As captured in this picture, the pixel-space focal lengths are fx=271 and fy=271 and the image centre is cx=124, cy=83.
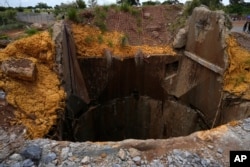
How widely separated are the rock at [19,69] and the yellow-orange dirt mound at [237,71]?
4.19m

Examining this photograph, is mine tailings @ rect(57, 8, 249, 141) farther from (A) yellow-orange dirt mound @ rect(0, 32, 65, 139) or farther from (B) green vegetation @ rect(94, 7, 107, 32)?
(B) green vegetation @ rect(94, 7, 107, 32)

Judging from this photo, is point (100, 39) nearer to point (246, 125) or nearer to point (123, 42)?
point (123, 42)

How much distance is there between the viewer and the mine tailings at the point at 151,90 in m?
6.61

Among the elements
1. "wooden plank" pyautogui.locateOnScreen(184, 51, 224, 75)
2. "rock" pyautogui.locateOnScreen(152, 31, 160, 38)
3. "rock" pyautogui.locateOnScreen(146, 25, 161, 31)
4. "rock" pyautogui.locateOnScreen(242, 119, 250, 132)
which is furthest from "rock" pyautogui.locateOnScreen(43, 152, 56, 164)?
"rock" pyautogui.locateOnScreen(146, 25, 161, 31)

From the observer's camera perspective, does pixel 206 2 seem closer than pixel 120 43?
No

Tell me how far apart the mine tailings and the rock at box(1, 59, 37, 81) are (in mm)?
1139

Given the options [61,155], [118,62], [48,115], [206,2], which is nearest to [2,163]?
[61,155]

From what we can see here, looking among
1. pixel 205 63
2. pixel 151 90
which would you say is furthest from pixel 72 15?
pixel 205 63

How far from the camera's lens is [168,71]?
7.88 m

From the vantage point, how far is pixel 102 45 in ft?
25.2

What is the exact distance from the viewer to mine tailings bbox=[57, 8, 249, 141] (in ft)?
21.7

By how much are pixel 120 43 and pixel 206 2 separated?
4.06 m

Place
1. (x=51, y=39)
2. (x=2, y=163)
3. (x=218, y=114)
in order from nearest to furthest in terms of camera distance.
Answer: (x=2, y=163) < (x=51, y=39) < (x=218, y=114)

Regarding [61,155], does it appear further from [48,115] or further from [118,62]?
[118,62]
